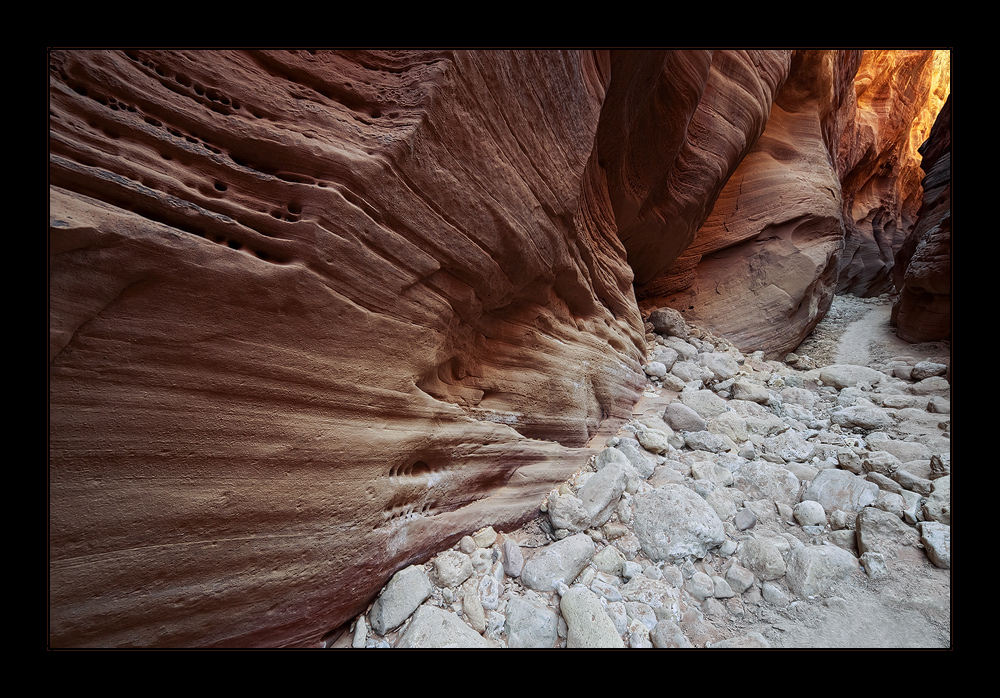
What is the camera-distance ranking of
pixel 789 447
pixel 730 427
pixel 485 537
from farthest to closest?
1. pixel 730 427
2. pixel 789 447
3. pixel 485 537

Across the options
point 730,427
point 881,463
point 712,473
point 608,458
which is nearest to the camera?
point 881,463

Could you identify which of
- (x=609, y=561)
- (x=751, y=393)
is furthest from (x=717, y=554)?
(x=751, y=393)

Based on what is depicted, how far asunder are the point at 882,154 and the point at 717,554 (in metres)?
18.4

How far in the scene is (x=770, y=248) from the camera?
7074 millimetres

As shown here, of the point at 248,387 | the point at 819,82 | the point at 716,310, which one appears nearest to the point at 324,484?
the point at 248,387

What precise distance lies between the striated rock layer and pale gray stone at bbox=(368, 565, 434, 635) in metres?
0.07

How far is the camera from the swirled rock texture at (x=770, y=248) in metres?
6.78

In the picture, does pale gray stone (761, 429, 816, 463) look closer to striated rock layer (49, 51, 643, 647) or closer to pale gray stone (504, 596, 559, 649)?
striated rock layer (49, 51, 643, 647)

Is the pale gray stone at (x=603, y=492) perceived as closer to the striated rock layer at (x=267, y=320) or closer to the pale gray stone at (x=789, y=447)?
the striated rock layer at (x=267, y=320)

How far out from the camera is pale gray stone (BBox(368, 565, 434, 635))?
63.9 inches

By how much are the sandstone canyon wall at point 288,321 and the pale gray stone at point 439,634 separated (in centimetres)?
27

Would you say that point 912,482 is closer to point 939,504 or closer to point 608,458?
point 939,504

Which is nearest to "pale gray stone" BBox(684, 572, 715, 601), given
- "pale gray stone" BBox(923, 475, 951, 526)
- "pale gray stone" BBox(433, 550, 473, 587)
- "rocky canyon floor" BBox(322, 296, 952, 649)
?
"rocky canyon floor" BBox(322, 296, 952, 649)

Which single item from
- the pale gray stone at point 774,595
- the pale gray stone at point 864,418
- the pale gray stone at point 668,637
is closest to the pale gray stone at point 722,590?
the pale gray stone at point 774,595
